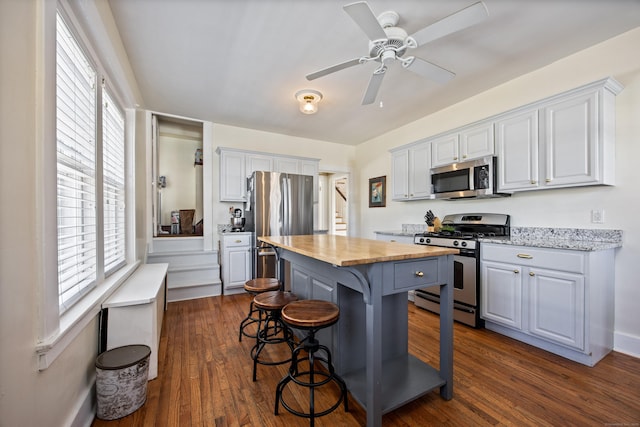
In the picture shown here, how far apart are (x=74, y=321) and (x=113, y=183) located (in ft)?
4.72

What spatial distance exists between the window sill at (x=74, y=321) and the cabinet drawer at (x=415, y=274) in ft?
5.20

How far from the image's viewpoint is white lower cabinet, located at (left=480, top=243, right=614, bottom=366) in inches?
81.3

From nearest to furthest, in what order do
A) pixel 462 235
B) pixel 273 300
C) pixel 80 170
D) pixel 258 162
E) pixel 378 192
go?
1. pixel 80 170
2. pixel 273 300
3. pixel 462 235
4. pixel 258 162
5. pixel 378 192

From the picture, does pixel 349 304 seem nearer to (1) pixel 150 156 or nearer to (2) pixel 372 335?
(2) pixel 372 335

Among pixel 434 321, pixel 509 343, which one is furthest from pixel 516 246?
pixel 434 321

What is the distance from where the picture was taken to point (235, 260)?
13.0 feet

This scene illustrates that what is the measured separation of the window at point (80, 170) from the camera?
1.38 metres

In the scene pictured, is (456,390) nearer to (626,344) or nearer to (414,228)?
(626,344)

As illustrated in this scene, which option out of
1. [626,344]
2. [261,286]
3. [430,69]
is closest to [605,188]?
[626,344]

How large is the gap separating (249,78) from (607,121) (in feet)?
10.9

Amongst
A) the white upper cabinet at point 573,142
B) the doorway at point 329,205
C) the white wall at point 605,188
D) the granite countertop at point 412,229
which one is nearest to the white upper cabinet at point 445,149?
the white wall at point 605,188

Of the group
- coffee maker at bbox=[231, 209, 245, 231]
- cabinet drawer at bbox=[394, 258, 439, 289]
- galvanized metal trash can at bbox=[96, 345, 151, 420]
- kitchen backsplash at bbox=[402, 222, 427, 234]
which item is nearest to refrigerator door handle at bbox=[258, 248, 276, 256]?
coffee maker at bbox=[231, 209, 245, 231]

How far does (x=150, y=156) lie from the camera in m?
3.86

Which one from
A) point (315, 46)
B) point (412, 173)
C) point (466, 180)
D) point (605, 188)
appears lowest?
point (605, 188)
